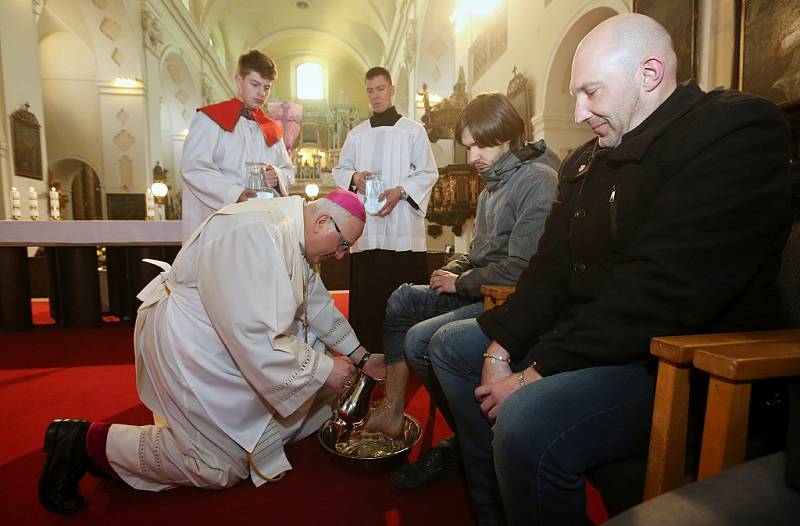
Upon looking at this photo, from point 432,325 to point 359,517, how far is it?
79cm

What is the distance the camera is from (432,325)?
1920 millimetres

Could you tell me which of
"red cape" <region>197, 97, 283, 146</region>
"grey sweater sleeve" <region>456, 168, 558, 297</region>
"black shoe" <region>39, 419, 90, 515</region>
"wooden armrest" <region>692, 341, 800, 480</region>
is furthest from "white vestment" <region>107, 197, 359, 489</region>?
"red cape" <region>197, 97, 283, 146</region>

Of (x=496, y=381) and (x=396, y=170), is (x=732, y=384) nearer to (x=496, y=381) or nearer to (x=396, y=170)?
(x=496, y=381)

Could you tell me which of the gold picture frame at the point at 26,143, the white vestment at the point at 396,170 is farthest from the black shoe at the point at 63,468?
the gold picture frame at the point at 26,143

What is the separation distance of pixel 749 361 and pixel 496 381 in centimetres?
63

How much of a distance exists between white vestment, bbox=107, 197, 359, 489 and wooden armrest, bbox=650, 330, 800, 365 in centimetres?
118

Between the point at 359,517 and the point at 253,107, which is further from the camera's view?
the point at 253,107

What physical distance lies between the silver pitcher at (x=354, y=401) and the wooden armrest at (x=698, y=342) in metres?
1.23

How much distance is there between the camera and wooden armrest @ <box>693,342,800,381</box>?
0.83 meters

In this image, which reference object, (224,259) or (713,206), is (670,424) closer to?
(713,206)

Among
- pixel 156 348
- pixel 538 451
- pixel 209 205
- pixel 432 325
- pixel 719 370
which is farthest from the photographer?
pixel 209 205

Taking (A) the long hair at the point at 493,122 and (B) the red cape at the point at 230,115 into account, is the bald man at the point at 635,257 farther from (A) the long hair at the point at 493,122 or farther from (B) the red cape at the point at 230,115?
(B) the red cape at the point at 230,115

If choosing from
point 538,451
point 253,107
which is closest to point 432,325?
point 538,451

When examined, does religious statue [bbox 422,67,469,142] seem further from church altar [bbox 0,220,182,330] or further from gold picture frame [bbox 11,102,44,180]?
gold picture frame [bbox 11,102,44,180]
